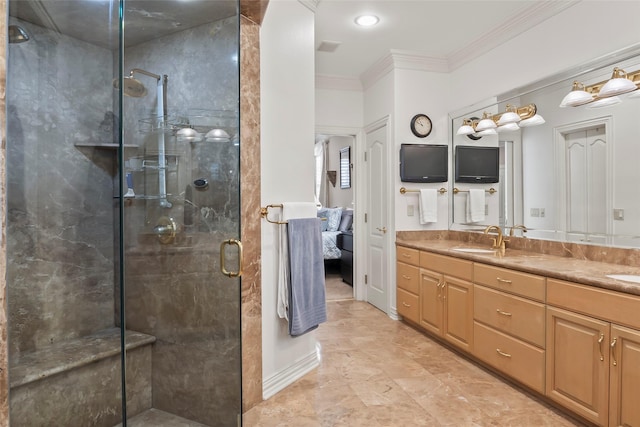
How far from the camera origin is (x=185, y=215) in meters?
1.64

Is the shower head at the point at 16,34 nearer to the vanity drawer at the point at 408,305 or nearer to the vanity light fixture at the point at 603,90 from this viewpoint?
the vanity light fixture at the point at 603,90

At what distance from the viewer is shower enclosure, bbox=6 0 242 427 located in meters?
1.49

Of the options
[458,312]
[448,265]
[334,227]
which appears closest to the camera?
[458,312]

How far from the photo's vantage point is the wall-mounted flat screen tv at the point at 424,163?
3.91 meters

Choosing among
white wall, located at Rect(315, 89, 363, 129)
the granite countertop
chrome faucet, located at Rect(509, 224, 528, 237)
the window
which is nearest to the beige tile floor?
the granite countertop

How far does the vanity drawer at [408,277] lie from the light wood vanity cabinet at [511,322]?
2.68 feet

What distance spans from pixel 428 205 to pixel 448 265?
983 millimetres

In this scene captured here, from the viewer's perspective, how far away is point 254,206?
223 centimetres

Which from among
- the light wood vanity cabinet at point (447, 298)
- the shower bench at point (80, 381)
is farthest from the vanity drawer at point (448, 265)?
the shower bench at point (80, 381)

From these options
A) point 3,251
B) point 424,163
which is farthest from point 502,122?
point 3,251

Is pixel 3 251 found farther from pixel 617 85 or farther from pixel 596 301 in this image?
pixel 617 85

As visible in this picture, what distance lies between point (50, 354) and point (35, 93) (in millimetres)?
1302

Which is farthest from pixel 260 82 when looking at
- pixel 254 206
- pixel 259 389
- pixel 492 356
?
pixel 492 356

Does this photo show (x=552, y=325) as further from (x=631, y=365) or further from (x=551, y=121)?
(x=551, y=121)
